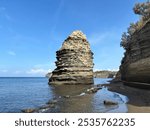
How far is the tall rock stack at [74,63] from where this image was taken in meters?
58.6

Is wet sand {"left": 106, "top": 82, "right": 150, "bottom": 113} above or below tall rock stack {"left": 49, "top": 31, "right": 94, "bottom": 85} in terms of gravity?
below

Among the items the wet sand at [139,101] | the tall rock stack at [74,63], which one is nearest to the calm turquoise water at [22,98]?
the wet sand at [139,101]

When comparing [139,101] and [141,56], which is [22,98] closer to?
[141,56]

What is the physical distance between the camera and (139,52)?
3130 cm

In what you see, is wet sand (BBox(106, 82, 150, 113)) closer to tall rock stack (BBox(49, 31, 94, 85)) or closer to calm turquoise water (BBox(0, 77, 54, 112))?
calm turquoise water (BBox(0, 77, 54, 112))

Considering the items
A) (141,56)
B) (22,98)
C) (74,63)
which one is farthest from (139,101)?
(74,63)

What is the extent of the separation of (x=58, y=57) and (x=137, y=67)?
1346 inches

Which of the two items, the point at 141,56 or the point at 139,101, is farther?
the point at 141,56

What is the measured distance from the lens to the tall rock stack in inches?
2308

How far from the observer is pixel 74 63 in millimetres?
59656

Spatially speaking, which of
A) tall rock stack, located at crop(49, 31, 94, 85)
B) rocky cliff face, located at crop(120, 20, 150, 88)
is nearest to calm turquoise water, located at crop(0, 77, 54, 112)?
tall rock stack, located at crop(49, 31, 94, 85)

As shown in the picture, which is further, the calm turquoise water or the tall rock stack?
the tall rock stack

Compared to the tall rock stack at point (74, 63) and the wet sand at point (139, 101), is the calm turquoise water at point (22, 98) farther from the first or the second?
the tall rock stack at point (74, 63)

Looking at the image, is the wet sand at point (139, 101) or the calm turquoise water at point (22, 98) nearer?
the wet sand at point (139, 101)
